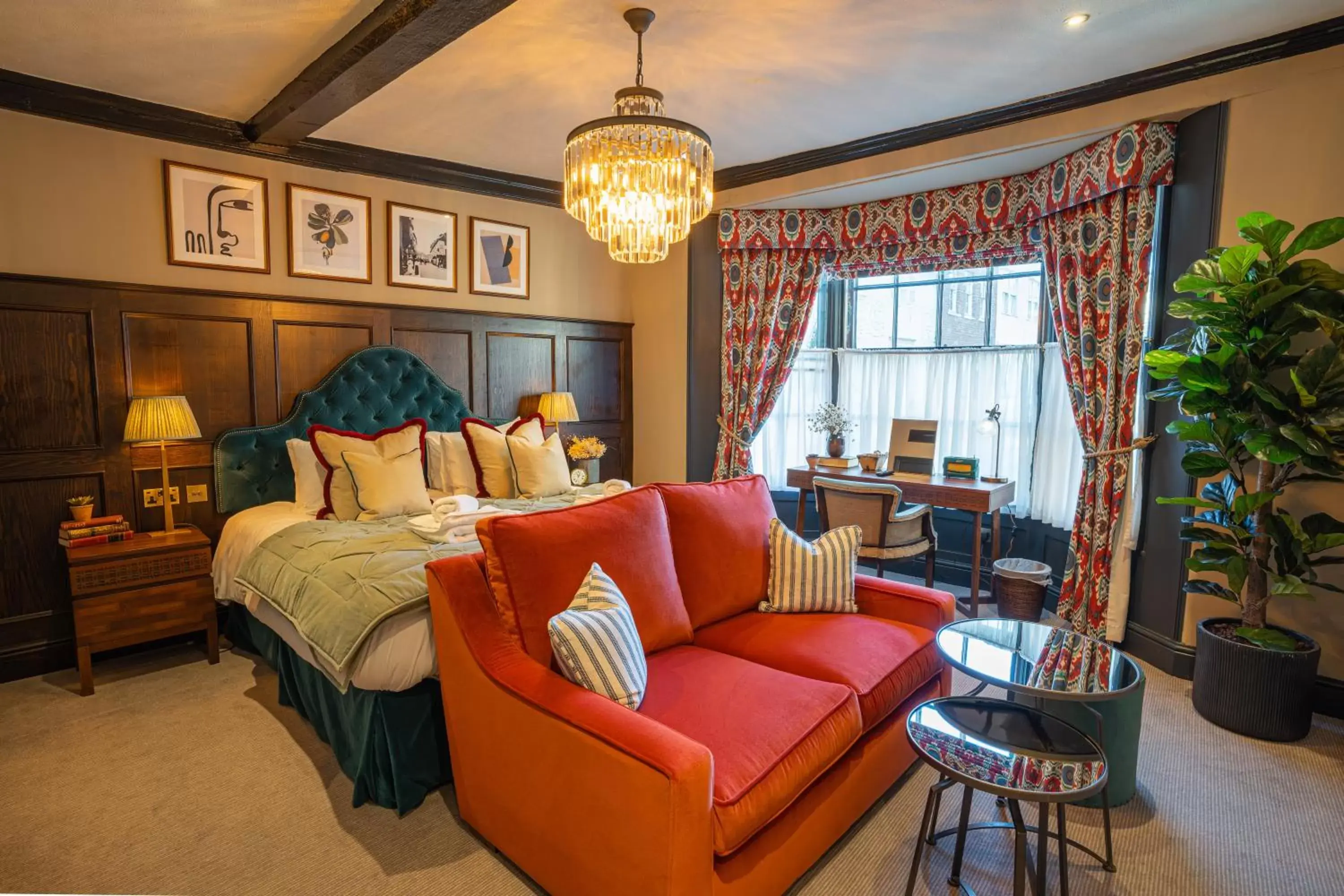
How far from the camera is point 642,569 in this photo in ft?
7.98

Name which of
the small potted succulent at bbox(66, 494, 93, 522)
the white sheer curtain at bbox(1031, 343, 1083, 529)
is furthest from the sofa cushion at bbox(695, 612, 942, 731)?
the small potted succulent at bbox(66, 494, 93, 522)

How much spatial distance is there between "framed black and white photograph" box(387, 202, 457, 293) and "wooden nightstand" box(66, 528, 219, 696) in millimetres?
1953

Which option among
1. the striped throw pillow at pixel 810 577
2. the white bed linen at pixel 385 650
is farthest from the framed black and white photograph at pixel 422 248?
the striped throw pillow at pixel 810 577

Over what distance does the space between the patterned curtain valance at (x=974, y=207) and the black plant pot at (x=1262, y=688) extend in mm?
2183

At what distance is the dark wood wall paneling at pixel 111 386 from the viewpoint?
10.9 feet

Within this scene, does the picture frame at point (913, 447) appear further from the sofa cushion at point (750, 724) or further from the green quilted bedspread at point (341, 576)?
the green quilted bedspread at point (341, 576)

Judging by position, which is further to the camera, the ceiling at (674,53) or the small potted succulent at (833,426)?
the small potted succulent at (833,426)

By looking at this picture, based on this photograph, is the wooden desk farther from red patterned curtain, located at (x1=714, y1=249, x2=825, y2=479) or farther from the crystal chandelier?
the crystal chandelier

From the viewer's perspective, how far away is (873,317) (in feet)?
17.2

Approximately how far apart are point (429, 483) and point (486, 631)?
2470 millimetres

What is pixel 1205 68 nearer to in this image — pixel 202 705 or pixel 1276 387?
pixel 1276 387

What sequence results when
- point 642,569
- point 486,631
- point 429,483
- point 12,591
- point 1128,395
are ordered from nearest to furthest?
point 486,631 < point 642,569 < point 12,591 < point 1128,395 < point 429,483

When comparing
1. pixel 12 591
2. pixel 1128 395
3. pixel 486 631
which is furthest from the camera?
pixel 1128 395

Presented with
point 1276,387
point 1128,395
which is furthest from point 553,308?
point 1276,387
